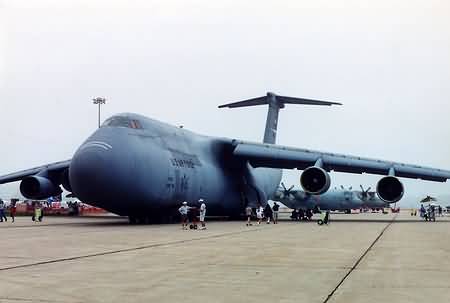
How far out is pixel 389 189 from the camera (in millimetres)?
28859

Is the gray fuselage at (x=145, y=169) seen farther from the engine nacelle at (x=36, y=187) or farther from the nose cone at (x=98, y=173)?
the engine nacelle at (x=36, y=187)

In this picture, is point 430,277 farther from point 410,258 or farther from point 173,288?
point 173,288

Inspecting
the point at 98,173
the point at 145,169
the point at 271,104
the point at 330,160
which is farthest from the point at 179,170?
the point at 271,104

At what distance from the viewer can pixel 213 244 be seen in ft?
45.0

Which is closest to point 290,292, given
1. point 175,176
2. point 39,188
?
point 175,176

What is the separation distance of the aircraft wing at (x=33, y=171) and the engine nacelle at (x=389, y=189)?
52.6 ft

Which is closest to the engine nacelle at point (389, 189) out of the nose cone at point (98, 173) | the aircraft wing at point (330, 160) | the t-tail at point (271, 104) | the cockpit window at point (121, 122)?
the aircraft wing at point (330, 160)

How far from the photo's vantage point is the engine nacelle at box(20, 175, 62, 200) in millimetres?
29422

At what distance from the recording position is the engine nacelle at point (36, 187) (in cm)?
2942

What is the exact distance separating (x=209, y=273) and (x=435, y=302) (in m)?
3.33

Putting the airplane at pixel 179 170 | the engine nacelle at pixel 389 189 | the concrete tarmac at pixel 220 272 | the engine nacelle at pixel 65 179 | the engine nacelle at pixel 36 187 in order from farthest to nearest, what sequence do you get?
the engine nacelle at pixel 65 179 → the engine nacelle at pixel 36 187 → the engine nacelle at pixel 389 189 → the airplane at pixel 179 170 → the concrete tarmac at pixel 220 272

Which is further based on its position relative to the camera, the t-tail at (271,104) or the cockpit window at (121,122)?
the t-tail at (271,104)

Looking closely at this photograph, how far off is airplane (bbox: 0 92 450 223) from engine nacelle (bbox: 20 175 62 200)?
0.16ft

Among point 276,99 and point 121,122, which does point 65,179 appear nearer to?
point 121,122
